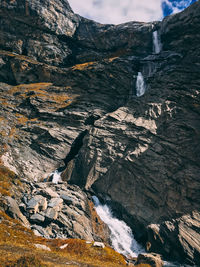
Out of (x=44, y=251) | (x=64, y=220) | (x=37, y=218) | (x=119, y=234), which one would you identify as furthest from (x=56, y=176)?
(x=44, y=251)

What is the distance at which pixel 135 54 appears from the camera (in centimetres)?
7456

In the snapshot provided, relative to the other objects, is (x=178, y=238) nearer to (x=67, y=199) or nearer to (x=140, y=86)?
(x=67, y=199)

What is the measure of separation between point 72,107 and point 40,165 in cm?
2135

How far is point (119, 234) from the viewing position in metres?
34.3

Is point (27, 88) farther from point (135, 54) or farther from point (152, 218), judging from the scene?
point (152, 218)

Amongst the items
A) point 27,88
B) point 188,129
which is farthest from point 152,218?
point 27,88

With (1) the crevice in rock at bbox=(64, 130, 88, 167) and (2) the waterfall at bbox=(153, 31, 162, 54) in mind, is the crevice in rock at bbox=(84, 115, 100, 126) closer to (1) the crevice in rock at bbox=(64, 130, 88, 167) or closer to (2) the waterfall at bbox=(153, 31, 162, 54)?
(1) the crevice in rock at bbox=(64, 130, 88, 167)

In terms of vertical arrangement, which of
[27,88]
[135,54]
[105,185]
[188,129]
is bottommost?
[105,185]

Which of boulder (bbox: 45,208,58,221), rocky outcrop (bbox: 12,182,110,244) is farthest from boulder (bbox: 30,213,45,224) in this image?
boulder (bbox: 45,208,58,221)

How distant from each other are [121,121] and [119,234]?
26.1m

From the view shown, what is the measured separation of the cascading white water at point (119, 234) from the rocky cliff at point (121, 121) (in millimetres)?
1474

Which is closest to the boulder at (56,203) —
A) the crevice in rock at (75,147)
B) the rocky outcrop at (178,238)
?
the crevice in rock at (75,147)

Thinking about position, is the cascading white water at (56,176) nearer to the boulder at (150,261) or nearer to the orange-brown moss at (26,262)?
the boulder at (150,261)

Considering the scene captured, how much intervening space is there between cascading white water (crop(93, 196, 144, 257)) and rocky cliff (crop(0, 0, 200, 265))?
1474 mm
